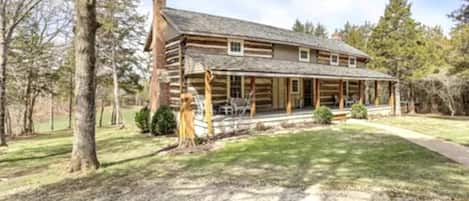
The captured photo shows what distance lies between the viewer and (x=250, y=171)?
7.18 metres

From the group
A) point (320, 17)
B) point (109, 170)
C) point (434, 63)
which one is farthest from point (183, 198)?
point (320, 17)

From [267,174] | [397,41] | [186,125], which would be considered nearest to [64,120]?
[186,125]

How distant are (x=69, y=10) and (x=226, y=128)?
40.8 ft

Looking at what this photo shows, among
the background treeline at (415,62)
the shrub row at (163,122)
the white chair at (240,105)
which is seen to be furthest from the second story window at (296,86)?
the background treeline at (415,62)

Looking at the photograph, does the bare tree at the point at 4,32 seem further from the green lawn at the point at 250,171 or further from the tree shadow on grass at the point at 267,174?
the tree shadow on grass at the point at 267,174

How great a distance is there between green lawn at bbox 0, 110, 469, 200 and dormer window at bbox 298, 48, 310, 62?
9538 millimetres

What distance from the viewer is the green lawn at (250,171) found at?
5.91 metres

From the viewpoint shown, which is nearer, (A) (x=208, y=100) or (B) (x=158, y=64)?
(A) (x=208, y=100)

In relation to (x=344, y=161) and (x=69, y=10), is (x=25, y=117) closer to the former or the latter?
(x=69, y=10)

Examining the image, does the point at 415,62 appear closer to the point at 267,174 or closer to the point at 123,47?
the point at 123,47

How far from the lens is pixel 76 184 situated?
664 centimetres

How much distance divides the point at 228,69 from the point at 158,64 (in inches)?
192

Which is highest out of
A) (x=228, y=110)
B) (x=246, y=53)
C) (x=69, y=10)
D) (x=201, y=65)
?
(x=69, y=10)

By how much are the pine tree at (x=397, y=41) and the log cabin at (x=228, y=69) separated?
747 centimetres
